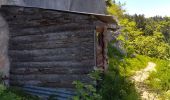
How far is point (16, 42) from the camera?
30.3 ft

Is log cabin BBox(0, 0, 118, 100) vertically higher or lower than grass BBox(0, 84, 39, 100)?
higher

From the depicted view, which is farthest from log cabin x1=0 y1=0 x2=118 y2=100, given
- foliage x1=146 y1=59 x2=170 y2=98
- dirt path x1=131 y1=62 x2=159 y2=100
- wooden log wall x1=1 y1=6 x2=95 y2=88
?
foliage x1=146 y1=59 x2=170 y2=98

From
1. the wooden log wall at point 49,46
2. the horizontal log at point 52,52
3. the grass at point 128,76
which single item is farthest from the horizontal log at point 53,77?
the grass at point 128,76

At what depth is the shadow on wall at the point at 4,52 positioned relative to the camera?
906cm

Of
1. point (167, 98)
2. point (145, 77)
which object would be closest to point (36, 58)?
point (167, 98)

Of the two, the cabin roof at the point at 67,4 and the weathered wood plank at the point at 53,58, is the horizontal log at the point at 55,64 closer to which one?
the weathered wood plank at the point at 53,58

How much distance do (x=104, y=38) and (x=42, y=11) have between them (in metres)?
1.69

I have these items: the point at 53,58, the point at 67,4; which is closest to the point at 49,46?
the point at 53,58

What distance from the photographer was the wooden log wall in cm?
842

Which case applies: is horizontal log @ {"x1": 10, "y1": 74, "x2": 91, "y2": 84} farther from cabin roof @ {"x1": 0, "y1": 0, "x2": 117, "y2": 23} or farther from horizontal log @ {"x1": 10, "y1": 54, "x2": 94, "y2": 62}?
cabin roof @ {"x1": 0, "y1": 0, "x2": 117, "y2": 23}

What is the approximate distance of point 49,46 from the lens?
882cm

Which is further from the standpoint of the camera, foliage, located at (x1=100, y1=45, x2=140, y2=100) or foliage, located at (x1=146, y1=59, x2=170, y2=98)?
foliage, located at (x1=146, y1=59, x2=170, y2=98)

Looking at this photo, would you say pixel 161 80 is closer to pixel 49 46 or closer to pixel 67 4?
pixel 67 4

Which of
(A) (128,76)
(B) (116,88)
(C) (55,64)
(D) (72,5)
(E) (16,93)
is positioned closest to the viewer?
(E) (16,93)
